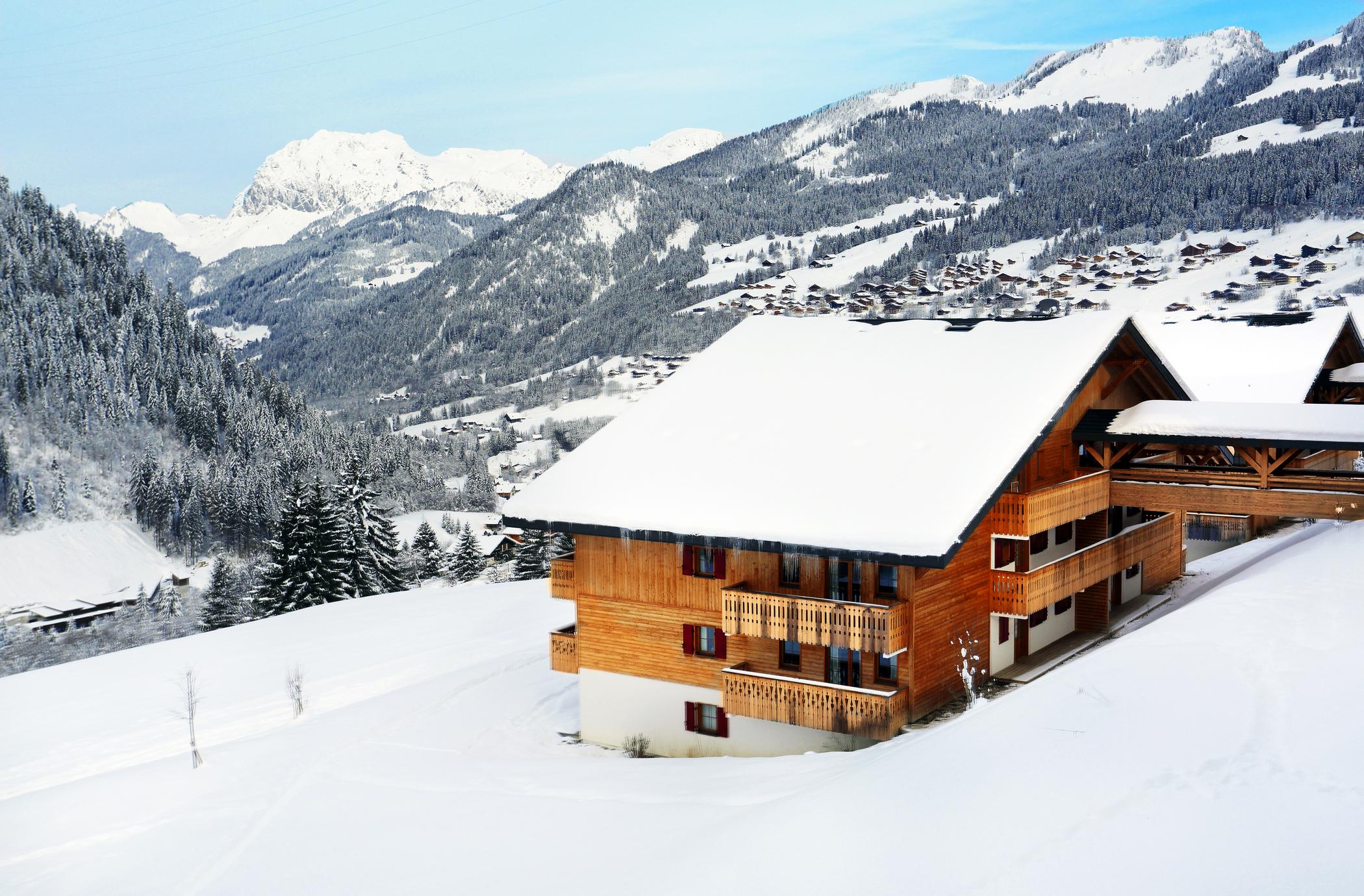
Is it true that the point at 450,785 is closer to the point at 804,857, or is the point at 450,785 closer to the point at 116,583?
the point at 804,857

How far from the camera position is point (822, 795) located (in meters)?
14.2

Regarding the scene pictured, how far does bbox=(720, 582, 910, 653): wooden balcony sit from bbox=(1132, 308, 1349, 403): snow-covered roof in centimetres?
1514

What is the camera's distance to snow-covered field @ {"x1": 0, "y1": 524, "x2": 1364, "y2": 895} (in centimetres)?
1079

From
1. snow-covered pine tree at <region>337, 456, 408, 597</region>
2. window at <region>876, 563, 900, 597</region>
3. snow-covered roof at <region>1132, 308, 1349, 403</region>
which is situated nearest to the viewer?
window at <region>876, 563, 900, 597</region>

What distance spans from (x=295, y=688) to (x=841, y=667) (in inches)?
714

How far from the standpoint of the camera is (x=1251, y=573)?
20922 millimetres

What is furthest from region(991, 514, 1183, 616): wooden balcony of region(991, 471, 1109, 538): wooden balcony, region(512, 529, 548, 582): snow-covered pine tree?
region(512, 529, 548, 582): snow-covered pine tree

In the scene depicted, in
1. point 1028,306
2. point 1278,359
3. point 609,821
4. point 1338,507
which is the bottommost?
point 609,821

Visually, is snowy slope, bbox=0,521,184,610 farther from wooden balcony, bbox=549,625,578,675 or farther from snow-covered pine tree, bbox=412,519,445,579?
wooden balcony, bbox=549,625,578,675

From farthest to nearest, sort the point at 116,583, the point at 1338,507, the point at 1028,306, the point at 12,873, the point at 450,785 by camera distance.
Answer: the point at 1028,306 → the point at 116,583 → the point at 1338,507 → the point at 450,785 → the point at 12,873

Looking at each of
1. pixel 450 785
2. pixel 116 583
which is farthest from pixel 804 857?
pixel 116 583

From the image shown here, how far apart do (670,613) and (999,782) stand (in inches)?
428

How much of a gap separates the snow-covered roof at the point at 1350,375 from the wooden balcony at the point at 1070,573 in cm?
1256

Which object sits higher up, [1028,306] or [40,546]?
[1028,306]
